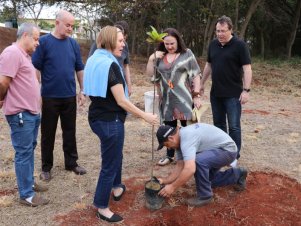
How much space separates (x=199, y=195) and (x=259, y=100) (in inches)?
267

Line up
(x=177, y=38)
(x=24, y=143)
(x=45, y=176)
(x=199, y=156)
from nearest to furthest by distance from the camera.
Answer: (x=24, y=143), (x=199, y=156), (x=177, y=38), (x=45, y=176)

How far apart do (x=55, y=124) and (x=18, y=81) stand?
95cm

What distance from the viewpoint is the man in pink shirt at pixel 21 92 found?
128 inches

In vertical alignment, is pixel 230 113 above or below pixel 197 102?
below

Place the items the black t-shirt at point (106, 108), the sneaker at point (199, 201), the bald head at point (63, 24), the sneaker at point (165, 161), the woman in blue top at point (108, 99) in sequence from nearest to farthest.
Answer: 1. the woman in blue top at point (108, 99)
2. the black t-shirt at point (106, 108)
3. the sneaker at point (199, 201)
4. the bald head at point (63, 24)
5. the sneaker at point (165, 161)

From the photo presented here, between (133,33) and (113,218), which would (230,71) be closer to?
(113,218)

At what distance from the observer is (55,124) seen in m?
4.21

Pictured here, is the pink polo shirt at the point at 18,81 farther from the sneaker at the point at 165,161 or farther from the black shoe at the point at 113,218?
the sneaker at the point at 165,161

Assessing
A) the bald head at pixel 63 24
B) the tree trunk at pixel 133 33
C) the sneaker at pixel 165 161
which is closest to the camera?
the bald head at pixel 63 24

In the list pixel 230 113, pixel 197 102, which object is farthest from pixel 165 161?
pixel 230 113

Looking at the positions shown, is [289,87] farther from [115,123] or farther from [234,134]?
[115,123]

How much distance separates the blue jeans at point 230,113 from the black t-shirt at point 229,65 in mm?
93

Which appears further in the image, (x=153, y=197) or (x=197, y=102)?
(x=197, y=102)

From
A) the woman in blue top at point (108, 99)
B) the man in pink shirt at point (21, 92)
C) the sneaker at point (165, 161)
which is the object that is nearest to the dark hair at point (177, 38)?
the woman in blue top at point (108, 99)
